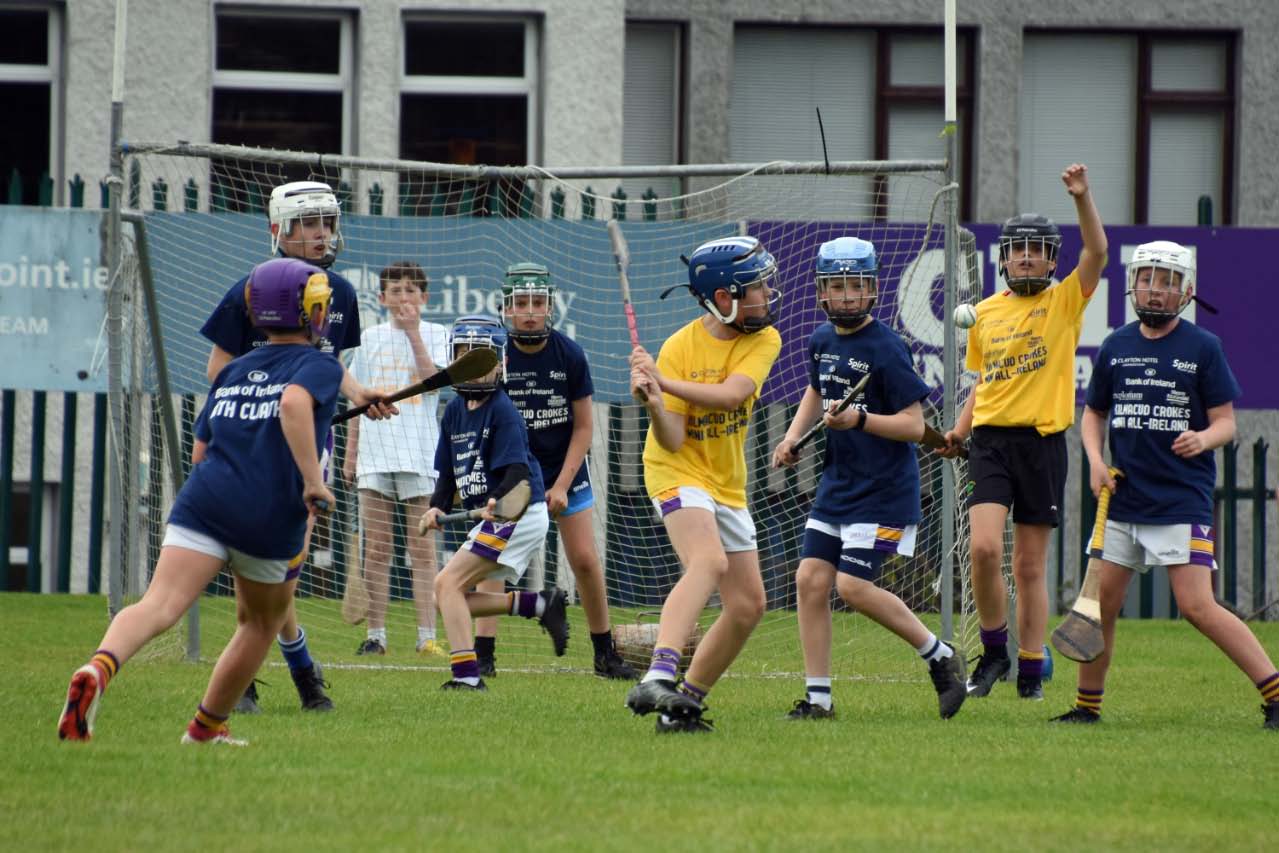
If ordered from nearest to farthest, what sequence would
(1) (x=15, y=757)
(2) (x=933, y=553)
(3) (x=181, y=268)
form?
(1) (x=15, y=757) < (3) (x=181, y=268) < (2) (x=933, y=553)

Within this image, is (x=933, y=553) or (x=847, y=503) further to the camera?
(x=933, y=553)

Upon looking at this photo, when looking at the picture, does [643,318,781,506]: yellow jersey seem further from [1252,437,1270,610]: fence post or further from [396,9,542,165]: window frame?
[396,9,542,165]: window frame

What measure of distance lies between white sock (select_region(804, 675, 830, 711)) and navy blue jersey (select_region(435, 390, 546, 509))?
1753 mm

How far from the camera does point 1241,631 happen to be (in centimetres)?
826

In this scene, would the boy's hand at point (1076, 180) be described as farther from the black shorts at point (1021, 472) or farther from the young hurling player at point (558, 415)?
the young hurling player at point (558, 415)

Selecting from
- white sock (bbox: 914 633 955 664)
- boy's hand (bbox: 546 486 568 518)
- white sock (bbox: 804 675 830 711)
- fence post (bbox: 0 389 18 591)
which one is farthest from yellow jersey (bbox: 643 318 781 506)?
fence post (bbox: 0 389 18 591)

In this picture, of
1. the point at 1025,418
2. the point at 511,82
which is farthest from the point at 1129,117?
the point at 1025,418

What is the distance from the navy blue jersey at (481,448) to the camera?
942 cm

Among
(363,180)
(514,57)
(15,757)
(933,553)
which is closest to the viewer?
(15,757)

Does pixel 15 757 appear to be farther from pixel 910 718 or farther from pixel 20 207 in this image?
pixel 20 207

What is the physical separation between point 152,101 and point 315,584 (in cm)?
502

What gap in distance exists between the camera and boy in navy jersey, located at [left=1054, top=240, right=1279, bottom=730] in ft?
26.9

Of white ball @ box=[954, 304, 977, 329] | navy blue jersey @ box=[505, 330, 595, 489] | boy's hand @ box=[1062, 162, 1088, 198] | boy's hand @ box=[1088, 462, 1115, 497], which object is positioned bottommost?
boy's hand @ box=[1088, 462, 1115, 497]

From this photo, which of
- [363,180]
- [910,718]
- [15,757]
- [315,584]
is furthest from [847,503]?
[363,180]
